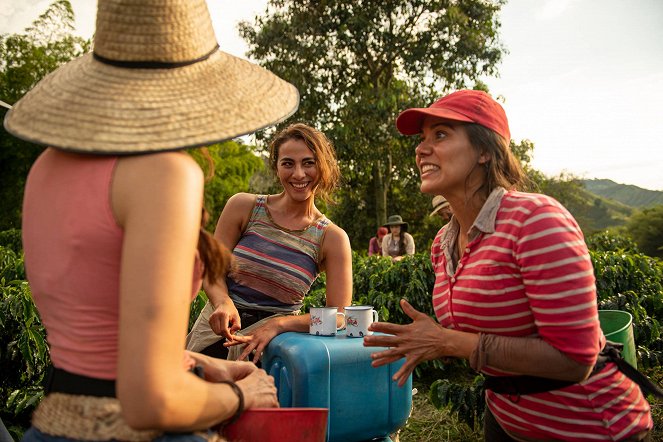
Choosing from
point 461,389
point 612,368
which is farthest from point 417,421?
point 612,368

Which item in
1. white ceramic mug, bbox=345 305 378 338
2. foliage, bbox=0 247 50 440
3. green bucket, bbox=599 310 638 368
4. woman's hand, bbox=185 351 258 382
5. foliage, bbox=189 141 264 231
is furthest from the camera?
foliage, bbox=189 141 264 231

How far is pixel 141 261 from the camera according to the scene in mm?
993

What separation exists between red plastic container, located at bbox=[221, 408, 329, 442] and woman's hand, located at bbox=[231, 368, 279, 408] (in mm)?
24

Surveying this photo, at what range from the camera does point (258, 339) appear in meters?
2.59

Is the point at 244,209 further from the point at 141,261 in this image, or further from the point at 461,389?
the point at 461,389

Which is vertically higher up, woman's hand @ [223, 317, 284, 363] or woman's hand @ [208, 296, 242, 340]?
woman's hand @ [208, 296, 242, 340]

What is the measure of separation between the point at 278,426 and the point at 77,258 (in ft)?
1.88

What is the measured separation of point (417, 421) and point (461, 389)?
95 cm

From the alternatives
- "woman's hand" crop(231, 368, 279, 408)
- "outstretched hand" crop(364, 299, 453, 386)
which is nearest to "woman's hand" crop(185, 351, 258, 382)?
"woman's hand" crop(231, 368, 279, 408)

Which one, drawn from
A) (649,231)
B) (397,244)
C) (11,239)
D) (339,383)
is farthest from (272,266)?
(649,231)

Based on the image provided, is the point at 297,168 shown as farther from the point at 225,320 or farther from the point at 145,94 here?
the point at 145,94

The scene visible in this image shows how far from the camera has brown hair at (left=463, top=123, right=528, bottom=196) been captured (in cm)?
202

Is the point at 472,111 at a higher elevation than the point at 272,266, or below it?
higher

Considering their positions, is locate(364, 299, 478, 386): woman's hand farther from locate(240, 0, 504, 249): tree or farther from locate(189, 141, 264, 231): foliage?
locate(189, 141, 264, 231): foliage
